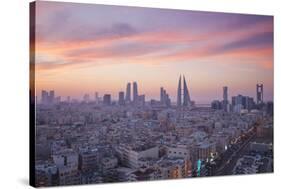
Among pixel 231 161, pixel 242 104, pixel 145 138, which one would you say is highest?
pixel 242 104

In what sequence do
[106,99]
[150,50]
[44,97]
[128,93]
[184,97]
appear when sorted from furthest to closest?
[184,97], [150,50], [128,93], [106,99], [44,97]

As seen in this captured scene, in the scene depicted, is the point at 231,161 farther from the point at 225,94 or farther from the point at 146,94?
the point at 146,94

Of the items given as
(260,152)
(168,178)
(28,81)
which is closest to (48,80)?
(28,81)

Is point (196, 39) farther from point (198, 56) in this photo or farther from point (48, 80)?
point (48, 80)

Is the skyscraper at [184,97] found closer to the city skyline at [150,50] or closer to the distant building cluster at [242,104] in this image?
the city skyline at [150,50]

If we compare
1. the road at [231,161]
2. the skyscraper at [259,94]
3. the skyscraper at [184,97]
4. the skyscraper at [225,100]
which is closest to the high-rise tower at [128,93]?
the skyscraper at [184,97]

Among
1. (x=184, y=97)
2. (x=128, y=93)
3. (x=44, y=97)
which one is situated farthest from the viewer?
(x=184, y=97)

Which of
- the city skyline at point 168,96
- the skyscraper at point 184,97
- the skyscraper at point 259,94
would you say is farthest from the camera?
the skyscraper at point 259,94

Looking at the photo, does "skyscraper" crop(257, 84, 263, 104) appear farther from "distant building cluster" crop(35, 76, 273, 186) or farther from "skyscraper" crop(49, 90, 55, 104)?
"skyscraper" crop(49, 90, 55, 104)

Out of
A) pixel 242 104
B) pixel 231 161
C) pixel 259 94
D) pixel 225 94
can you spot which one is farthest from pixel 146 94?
pixel 259 94
